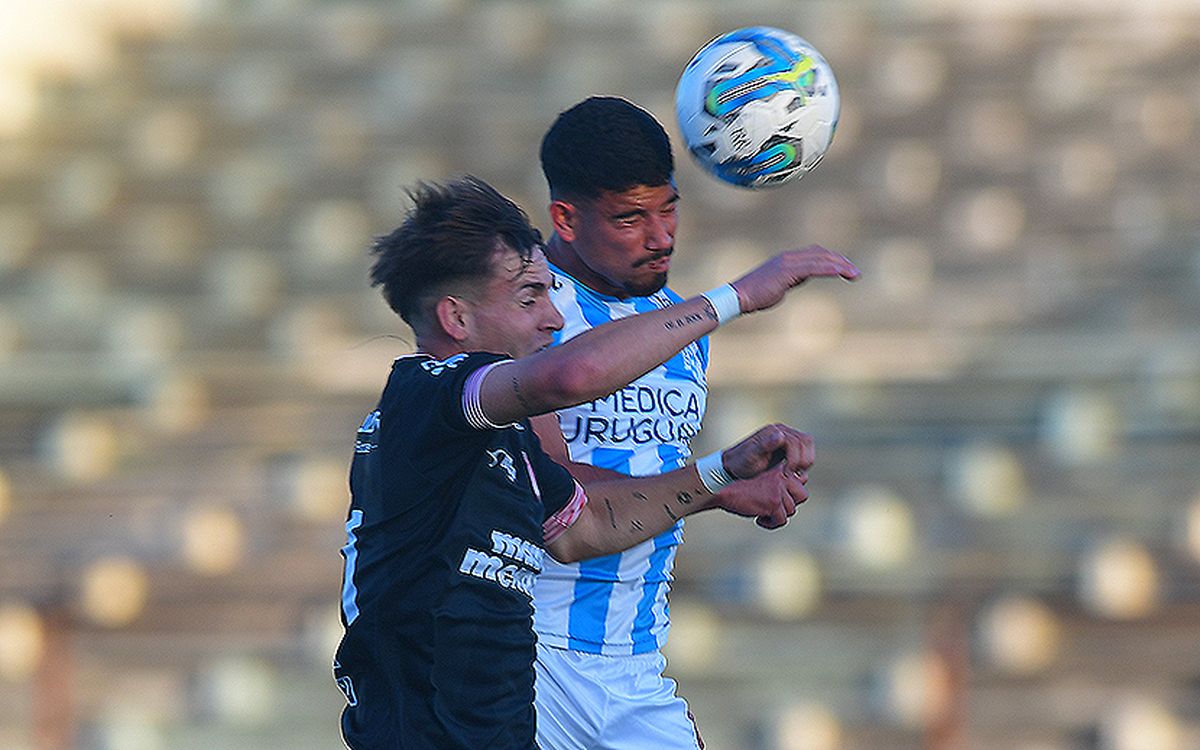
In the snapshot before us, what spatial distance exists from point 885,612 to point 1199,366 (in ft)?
7.12

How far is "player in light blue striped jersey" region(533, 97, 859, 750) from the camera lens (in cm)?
357

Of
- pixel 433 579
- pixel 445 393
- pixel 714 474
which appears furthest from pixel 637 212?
pixel 433 579

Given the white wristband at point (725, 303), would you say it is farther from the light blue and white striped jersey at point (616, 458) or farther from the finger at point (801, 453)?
the light blue and white striped jersey at point (616, 458)

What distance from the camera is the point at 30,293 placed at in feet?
30.5

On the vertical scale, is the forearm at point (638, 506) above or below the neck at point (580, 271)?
below

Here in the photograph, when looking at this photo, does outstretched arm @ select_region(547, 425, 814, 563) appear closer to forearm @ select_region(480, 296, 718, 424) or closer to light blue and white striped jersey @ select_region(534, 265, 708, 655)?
light blue and white striped jersey @ select_region(534, 265, 708, 655)

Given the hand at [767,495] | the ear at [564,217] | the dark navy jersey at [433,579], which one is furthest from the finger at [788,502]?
the ear at [564,217]

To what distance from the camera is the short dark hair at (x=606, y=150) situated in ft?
11.6

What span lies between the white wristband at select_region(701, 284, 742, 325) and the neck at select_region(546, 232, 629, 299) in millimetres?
861

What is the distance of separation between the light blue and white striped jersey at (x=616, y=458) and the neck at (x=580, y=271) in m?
0.01

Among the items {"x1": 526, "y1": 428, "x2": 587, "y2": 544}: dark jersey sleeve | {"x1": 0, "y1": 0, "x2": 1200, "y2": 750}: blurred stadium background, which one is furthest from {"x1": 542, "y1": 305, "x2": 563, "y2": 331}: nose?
{"x1": 0, "y1": 0, "x2": 1200, "y2": 750}: blurred stadium background

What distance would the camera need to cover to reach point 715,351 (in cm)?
838

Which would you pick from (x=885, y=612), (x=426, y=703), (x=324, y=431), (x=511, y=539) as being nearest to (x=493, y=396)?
(x=511, y=539)

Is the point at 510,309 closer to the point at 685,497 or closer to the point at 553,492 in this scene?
the point at 553,492
